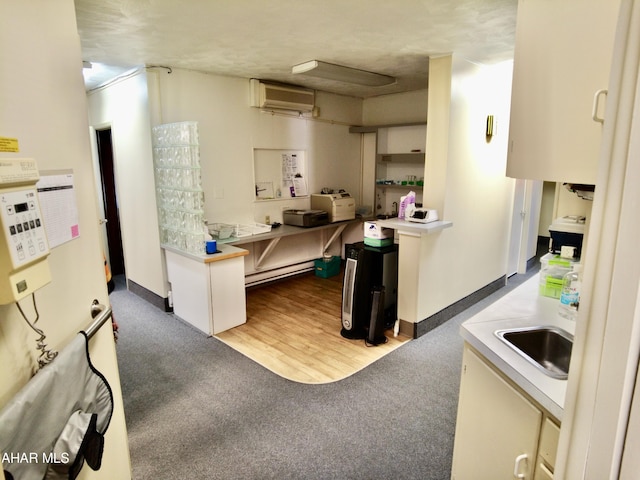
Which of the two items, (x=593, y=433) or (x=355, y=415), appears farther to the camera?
(x=355, y=415)

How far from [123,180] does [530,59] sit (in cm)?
420

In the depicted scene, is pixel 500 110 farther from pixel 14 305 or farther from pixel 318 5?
pixel 14 305

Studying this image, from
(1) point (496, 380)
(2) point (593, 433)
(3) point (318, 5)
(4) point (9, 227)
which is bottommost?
(1) point (496, 380)

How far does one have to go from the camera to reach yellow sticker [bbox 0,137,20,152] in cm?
102

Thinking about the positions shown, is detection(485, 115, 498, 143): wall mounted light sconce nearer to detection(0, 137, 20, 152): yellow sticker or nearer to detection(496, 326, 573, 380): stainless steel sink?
detection(496, 326, 573, 380): stainless steel sink

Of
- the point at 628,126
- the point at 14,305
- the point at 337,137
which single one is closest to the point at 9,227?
the point at 14,305

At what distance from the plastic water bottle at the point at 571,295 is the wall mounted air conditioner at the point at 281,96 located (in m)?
3.48

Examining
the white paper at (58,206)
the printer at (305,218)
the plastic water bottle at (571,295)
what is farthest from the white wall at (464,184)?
the white paper at (58,206)

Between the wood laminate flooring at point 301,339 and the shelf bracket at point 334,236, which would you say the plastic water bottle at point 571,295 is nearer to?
the wood laminate flooring at point 301,339

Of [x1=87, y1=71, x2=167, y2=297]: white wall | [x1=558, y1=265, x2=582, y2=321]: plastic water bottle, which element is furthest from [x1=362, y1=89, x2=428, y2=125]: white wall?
[x1=558, y1=265, x2=582, y2=321]: plastic water bottle

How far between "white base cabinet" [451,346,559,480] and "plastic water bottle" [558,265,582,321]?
587 mm

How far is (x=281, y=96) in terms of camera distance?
436 cm

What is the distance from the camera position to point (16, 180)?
3.01 feet

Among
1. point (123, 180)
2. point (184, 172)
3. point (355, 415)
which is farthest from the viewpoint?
point (123, 180)
